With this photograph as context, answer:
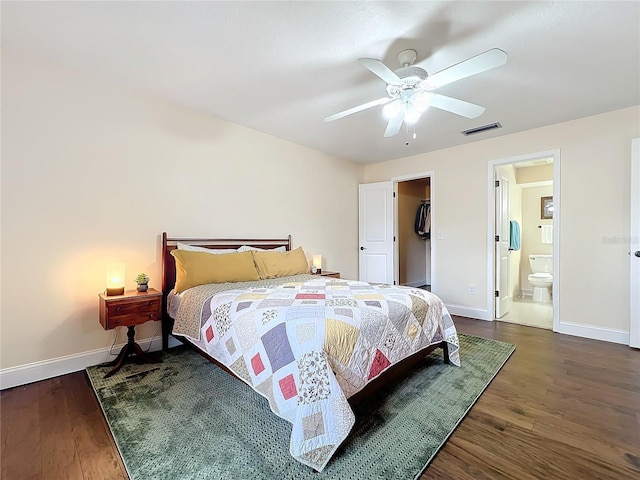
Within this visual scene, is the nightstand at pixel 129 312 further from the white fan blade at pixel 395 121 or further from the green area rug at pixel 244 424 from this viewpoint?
the white fan blade at pixel 395 121

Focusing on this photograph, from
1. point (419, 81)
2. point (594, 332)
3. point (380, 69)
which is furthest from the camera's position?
point (594, 332)

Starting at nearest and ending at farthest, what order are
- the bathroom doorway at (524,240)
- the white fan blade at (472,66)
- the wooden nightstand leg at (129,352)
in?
1. the white fan blade at (472,66)
2. the wooden nightstand leg at (129,352)
3. the bathroom doorway at (524,240)

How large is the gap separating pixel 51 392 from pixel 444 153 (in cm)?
512

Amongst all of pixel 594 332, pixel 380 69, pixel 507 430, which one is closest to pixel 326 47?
pixel 380 69

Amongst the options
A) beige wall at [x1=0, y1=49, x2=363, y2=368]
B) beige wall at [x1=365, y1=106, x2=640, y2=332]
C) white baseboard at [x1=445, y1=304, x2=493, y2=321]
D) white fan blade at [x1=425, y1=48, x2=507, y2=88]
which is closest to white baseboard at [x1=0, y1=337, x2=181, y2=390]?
beige wall at [x1=0, y1=49, x2=363, y2=368]

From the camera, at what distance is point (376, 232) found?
511 cm

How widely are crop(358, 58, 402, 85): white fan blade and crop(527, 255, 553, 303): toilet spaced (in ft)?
16.3

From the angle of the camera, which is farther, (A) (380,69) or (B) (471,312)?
(B) (471,312)

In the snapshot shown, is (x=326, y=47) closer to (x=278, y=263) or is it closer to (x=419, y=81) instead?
(x=419, y=81)

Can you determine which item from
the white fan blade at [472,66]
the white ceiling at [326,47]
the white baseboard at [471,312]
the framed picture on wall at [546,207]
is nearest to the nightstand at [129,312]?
the white ceiling at [326,47]

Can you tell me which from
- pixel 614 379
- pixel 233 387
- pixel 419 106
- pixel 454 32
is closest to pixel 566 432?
pixel 614 379

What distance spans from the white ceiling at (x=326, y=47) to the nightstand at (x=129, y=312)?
1896 mm

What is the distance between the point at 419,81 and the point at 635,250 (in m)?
2.99

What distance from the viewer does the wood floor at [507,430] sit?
55.9 inches
